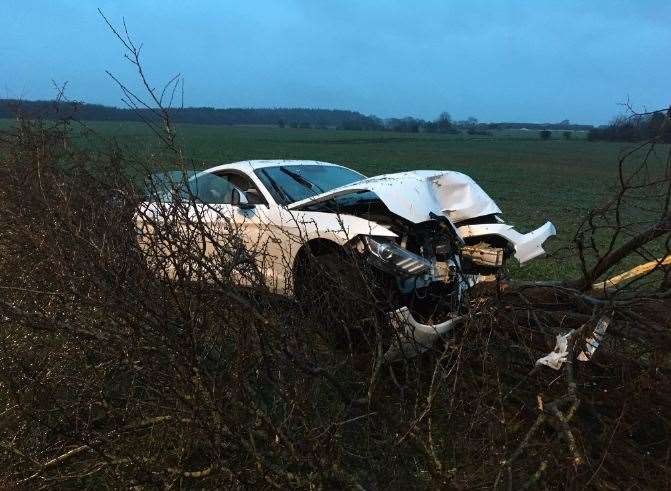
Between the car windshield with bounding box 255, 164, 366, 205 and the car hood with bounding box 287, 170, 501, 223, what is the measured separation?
320mm

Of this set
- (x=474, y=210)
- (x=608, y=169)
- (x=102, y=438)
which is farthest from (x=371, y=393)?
(x=608, y=169)

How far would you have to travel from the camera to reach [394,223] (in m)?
5.05

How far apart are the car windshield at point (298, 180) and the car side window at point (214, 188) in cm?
37

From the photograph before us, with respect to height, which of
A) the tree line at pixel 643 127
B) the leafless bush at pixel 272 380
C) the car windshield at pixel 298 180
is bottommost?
the leafless bush at pixel 272 380

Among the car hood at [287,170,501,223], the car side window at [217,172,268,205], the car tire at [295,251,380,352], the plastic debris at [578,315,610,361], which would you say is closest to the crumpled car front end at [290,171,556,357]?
the car hood at [287,170,501,223]

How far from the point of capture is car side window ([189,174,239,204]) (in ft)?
19.4

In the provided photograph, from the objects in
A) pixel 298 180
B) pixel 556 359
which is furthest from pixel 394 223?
pixel 556 359

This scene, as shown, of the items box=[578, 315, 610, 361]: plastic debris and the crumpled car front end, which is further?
the crumpled car front end

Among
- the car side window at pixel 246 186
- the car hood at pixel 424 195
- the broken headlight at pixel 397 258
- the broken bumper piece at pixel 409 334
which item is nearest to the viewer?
the broken bumper piece at pixel 409 334

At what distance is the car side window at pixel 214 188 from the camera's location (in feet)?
19.4

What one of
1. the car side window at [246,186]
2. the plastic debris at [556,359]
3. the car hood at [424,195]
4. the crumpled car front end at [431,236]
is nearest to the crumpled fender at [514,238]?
the crumpled car front end at [431,236]

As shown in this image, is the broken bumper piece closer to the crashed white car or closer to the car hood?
the crashed white car

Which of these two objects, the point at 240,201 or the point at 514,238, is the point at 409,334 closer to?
the point at 514,238

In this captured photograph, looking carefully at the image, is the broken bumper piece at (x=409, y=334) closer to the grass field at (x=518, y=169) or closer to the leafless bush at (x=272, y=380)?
the leafless bush at (x=272, y=380)
